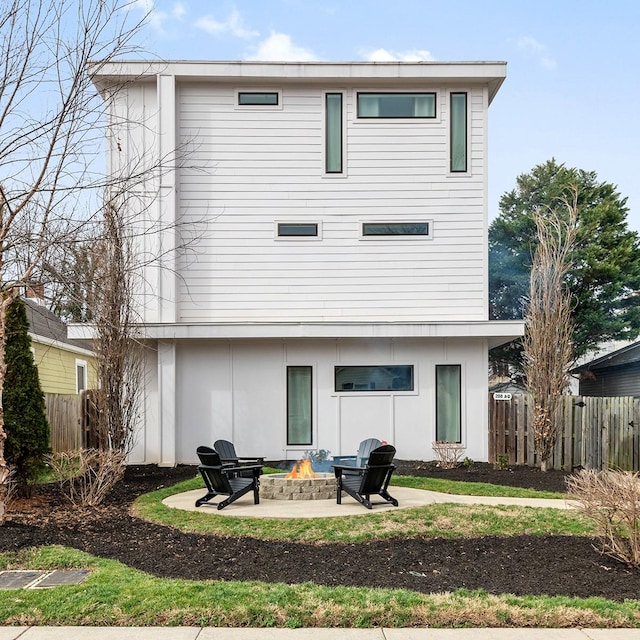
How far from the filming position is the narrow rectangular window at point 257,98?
→ 16.1 meters

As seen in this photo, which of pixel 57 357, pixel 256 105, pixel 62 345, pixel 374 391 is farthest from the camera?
pixel 57 357

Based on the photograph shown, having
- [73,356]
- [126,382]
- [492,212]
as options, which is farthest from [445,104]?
[492,212]

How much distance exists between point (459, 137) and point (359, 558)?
11.2 m

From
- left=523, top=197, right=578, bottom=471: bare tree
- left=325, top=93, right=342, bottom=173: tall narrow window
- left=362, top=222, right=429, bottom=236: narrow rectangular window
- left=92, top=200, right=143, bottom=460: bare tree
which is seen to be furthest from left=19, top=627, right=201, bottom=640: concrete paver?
left=325, top=93, right=342, bottom=173: tall narrow window

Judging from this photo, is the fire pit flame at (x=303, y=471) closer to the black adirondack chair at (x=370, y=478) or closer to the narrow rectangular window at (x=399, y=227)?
the black adirondack chair at (x=370, y=478)

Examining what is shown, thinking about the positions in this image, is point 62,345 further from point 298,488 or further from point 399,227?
point 298,488

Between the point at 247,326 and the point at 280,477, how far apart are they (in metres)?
4.61

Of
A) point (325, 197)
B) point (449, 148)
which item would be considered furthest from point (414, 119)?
point (325, 197)

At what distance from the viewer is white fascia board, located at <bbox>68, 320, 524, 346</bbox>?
49.3ft

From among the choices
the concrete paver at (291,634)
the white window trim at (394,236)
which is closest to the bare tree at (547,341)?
the white window trim at (394,236)

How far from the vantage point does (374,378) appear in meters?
16.0

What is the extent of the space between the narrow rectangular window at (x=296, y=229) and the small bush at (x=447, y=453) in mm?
5238

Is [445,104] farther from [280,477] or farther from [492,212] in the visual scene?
[492,212]

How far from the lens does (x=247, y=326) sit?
49.5 feet
